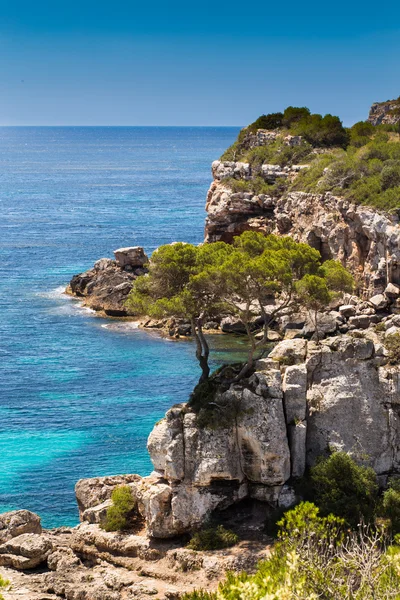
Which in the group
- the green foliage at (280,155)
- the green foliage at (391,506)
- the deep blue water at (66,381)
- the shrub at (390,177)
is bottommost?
the deep blue water at (66,381)

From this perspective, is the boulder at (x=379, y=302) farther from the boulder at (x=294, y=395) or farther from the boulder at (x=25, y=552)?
the boulder at (x=25, y=552)

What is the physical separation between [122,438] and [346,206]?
1336 inches

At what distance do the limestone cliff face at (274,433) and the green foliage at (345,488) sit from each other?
1040 mm

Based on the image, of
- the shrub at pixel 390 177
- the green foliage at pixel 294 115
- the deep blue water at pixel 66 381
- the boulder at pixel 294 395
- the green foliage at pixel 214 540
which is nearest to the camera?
the green foliage at pixel 214 540

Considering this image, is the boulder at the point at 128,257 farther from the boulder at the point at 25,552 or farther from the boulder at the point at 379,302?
the boulder at the point at 25,552

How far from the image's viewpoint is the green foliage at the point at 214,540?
112 ft

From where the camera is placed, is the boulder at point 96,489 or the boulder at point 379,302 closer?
the boulder at point 96,489

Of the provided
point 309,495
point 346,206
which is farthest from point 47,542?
point 346,206

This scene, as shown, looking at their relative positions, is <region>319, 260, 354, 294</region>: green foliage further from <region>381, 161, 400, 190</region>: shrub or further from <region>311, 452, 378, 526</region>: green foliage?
<region>381, 161, 400, 190</region>: shrub

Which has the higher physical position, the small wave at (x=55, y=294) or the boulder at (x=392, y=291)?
the boulder at (x=392, y=291)

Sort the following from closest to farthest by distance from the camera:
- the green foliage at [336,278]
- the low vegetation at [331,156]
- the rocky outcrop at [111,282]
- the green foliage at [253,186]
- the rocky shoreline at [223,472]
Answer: the rocky shoreline at [223,472]
the green foliage at [336,278]
the low vegetation at [331,156]
the rocky outcrop at [111,282]
the green foliage at [253,186]

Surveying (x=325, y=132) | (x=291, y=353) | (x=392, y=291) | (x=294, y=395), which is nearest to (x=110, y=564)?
(x=294, y=395)

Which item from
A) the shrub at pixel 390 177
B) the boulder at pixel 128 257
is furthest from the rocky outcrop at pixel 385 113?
the boulder at pixel 128 257

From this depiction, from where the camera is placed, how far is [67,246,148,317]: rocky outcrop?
84.1 m
